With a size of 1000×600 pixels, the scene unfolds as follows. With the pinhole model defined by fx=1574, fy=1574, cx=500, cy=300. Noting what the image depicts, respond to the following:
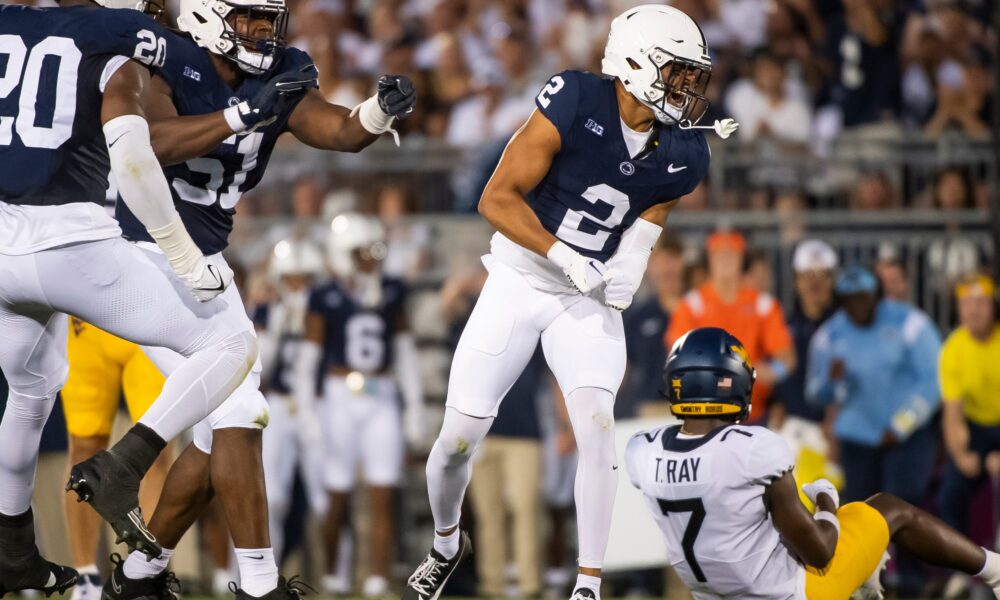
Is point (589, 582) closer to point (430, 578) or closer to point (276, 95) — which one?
point (430, 578)

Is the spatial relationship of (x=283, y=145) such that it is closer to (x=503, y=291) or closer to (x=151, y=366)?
(x=151, y=366)

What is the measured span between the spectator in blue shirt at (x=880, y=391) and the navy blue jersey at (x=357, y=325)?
2.67m

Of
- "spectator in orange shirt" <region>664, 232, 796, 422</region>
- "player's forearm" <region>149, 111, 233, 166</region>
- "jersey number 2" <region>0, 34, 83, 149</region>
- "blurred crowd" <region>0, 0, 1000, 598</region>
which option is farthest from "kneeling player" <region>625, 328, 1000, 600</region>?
"spectator in orange shirt" <region>664, 232, 796, 422</region>

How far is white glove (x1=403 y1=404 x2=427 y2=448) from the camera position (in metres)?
10.1

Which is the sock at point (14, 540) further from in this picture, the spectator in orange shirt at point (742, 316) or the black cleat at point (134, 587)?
the spectator in orange shirt at point (742, 316)

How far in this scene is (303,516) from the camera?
415 inches

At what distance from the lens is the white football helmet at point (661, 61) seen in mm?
6023

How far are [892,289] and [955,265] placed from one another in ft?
1.48

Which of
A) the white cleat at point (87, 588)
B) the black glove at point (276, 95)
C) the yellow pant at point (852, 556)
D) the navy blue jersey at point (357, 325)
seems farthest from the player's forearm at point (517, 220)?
the navy blue jersey at point (357, 325)

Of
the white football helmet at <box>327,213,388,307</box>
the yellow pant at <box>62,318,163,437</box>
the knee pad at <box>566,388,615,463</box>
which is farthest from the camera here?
the white football helmet at <box>327,213,388,307</box>

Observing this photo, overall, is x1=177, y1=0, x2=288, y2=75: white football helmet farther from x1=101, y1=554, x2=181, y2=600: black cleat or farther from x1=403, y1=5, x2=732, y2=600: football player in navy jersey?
x1=101, y1=554, x2=181, y2=600: black cleat

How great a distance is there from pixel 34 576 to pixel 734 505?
2.55m

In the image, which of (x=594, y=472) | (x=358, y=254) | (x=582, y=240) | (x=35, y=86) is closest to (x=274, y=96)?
(x=35, y=86)

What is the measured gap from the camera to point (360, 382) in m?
10.1
